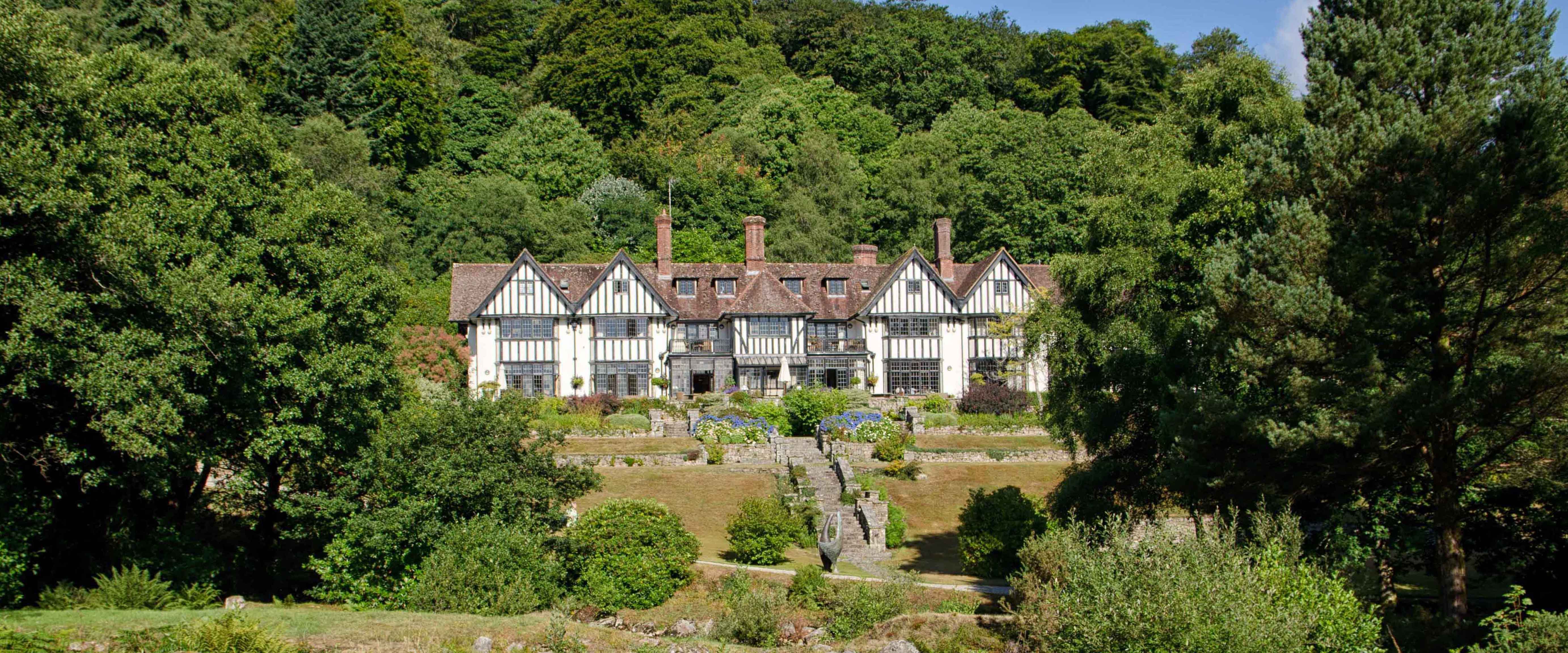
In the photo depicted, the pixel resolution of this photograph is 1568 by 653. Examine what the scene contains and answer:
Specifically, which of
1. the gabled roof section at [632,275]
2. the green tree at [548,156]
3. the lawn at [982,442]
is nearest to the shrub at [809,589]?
the lawn at [982,442]

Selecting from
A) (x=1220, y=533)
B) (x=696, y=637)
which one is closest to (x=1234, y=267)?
(x=1220, y=533)

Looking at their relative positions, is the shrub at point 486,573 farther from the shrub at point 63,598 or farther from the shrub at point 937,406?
the shrub at point 937,406

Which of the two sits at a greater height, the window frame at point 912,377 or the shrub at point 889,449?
the window frame at point 912,377

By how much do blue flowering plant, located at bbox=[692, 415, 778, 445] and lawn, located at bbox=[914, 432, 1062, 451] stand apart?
499 centimetres

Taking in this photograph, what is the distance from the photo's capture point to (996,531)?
23.5 metres

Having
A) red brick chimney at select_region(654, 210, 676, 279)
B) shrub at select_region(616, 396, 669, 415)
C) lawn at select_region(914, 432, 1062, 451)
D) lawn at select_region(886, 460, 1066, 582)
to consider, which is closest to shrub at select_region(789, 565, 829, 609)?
lawn at select_region(886, 460, 1066, 582)

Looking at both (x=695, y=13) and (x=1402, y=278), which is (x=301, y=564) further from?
(x=695, y=13)

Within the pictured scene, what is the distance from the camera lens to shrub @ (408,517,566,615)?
1828cm

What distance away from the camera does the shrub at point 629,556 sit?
20484 mm

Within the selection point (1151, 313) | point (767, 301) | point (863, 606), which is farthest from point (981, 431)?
point (863, 606)

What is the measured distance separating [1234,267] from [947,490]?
54.6 ft

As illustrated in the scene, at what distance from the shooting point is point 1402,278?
16188 millimetres

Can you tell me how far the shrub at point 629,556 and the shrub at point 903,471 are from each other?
12.6 meters

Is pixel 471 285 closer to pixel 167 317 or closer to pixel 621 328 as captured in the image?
pixel 621 328
